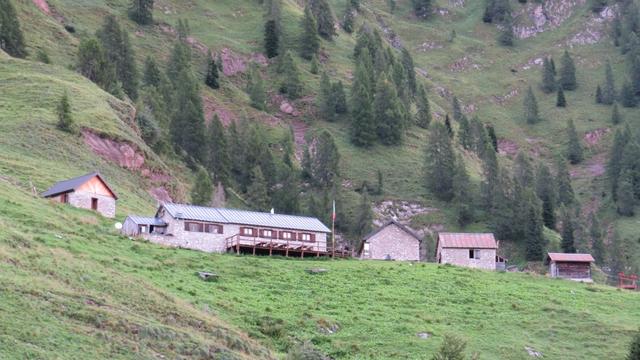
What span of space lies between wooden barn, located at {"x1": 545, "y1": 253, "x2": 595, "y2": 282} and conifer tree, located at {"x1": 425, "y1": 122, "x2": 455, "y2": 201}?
56.1 meters

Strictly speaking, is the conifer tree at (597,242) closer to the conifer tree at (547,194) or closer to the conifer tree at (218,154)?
the conifer tree at (547,194)

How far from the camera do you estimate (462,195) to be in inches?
6555

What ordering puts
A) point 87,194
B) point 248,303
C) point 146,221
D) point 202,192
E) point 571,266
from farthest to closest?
1. point 202,192
2. point 571,266
3. point 87,194
4. point 146,221
5. point 248,303

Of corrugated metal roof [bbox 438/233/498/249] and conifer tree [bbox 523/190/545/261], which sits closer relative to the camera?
corrugated metal roof [bbox 438/233/498/249]

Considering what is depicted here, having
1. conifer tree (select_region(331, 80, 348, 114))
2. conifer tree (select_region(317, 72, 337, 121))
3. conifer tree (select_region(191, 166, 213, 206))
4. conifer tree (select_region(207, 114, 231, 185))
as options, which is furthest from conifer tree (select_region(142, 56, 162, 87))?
conifer tree (select_region(191, 166, 213, 206))

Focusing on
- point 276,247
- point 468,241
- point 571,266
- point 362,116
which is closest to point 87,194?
point 276,247

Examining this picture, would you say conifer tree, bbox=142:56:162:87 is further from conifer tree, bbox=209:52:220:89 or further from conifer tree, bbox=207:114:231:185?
conifer tree, bbox=207:114:231:185

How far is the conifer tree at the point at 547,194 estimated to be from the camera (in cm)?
16700

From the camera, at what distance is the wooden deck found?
98812 millimetres

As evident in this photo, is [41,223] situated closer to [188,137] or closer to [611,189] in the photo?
[188,137]

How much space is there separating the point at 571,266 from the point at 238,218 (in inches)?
1456

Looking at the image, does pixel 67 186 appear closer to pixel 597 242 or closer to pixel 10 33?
pixel 10 33

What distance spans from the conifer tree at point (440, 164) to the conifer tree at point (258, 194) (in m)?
32.2

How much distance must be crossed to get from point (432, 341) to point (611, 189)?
132589mm
